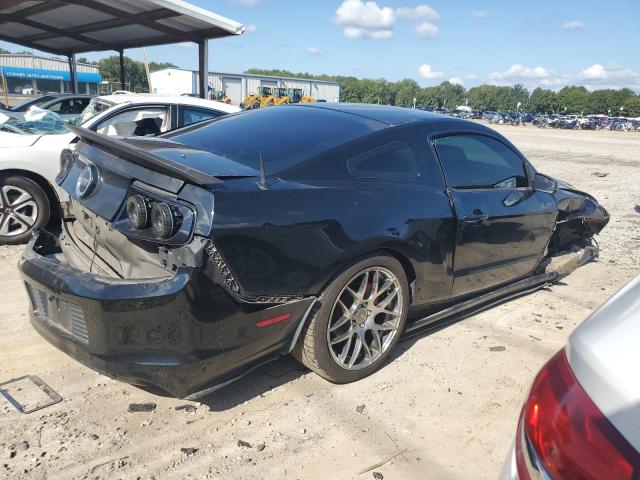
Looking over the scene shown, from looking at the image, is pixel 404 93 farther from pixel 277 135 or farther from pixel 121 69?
pixel 277 135

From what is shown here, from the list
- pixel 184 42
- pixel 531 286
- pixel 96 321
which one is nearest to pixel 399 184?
pixel 96 321

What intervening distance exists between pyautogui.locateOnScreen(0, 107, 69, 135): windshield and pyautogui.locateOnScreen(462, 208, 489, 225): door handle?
4570 mm

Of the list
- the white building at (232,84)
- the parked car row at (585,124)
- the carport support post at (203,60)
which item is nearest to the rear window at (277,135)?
the carport support post at (203,60)

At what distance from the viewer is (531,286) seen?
14.8 feet

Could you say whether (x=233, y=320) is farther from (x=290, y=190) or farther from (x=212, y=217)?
(x=290, y=190)

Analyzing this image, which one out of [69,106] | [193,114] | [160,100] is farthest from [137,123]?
[69,106]

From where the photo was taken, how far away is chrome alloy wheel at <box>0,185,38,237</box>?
16.8 ft

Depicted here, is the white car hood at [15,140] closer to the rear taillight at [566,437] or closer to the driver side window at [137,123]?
the driver side window at [137,123]

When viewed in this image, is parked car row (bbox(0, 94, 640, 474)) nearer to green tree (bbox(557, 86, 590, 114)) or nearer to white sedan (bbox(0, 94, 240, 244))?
white sedan (bbox(0, 94, 240, 244))

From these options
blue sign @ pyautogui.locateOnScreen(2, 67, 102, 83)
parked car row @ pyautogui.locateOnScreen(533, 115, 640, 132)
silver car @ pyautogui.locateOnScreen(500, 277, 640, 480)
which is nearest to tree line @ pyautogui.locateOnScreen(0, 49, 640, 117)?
blue sign @ pyautogui.locateOnScreen(2, 67, 102, 83)

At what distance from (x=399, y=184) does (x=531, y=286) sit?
2.15 metres

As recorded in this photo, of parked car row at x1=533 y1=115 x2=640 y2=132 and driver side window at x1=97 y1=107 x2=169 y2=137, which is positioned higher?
driver side window at x1=97 y1=107 x2=169 y2=137

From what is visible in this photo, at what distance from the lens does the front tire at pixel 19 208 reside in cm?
510

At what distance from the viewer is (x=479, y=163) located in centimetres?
377
